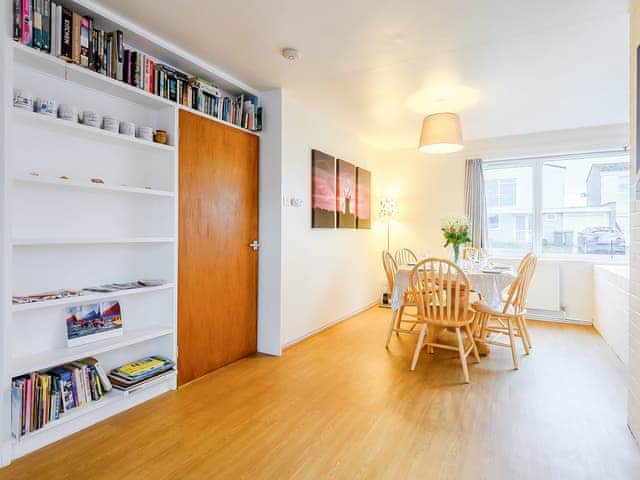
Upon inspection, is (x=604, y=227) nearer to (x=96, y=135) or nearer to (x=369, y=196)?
(x=369, y=196)

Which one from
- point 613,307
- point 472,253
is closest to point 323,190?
point 472,253

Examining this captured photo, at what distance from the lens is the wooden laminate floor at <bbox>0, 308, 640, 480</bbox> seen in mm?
1799

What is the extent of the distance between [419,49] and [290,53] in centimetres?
92

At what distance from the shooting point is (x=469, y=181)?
5293 millimetres

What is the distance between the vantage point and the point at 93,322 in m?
2.31

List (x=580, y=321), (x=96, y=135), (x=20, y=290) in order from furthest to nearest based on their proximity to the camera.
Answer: (x=580, y=321), (x=96, y=135), (x=20, y=290)

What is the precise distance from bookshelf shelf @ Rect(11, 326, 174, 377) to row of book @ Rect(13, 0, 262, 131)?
1610mm

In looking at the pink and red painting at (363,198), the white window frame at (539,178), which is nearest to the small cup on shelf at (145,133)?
the pink and red painting at (363,198)

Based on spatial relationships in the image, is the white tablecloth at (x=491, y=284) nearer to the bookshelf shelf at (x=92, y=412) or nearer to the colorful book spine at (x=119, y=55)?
the bookshelf shelf at (x=92, y=412)

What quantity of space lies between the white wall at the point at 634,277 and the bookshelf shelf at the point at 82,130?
9.36ft

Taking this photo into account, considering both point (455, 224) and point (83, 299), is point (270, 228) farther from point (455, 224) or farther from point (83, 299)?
point (455, 224)

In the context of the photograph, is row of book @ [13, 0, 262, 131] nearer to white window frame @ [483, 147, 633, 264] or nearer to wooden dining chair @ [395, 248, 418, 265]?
wooden dining chair @ [395, 248, 418, 265]

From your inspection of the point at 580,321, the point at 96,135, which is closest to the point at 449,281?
the point at 96,135

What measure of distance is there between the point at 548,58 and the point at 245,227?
2.74 meters
